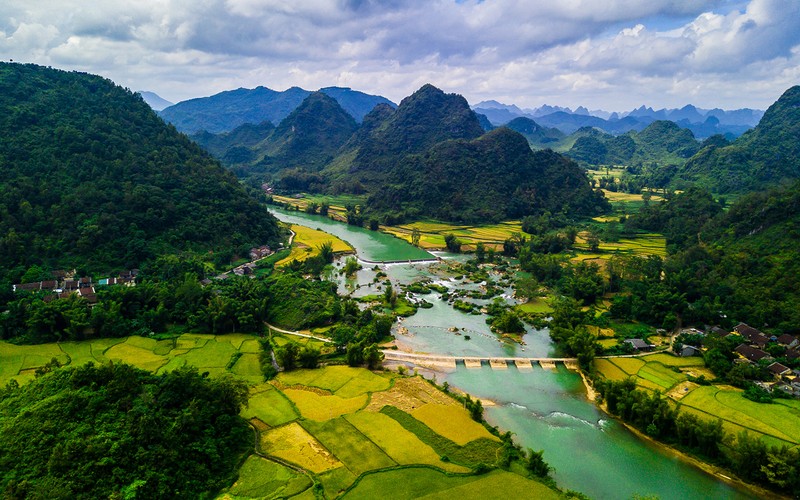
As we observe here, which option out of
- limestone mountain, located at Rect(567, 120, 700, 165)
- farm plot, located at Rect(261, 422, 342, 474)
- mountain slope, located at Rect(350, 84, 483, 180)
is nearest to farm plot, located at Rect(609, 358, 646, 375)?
farm plot, located at Rect(261, 422, 342, 474)

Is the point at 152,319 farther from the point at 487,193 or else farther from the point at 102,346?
the point at 487,193

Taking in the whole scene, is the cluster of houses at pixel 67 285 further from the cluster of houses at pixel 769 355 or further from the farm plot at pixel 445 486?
the cluster of houses at pixel 769 355

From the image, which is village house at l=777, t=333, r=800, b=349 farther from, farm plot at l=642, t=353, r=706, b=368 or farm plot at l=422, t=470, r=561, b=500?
farm plot at l=422, t=470, r=561, b=500

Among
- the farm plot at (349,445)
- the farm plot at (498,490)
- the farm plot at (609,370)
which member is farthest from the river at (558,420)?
the farm plot at (349,445)


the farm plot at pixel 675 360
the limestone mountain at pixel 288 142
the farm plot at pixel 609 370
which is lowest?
the farm plot at pixel 609 370

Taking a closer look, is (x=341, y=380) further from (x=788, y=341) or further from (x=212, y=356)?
(x=788, y=341)

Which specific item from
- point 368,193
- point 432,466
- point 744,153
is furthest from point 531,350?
point 744,153
